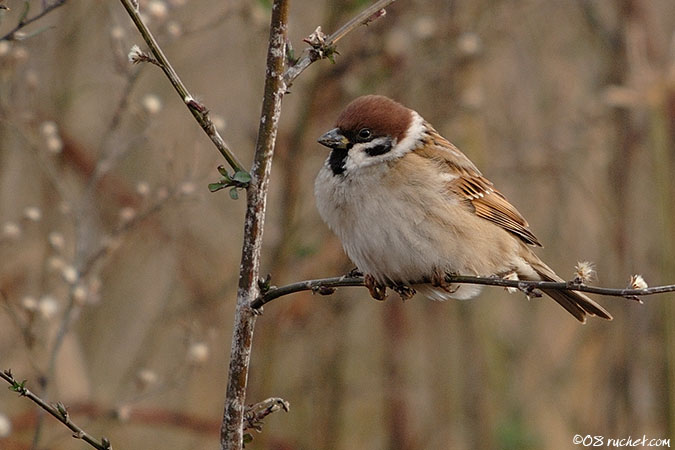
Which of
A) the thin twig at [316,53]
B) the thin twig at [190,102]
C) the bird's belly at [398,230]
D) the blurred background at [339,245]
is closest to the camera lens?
the thin twig at [190,102]

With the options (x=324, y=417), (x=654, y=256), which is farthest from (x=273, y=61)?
(x=654, y=256)

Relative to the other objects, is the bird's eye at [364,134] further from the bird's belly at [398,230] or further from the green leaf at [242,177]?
the green leaf at [242,177]

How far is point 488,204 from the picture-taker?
330cm

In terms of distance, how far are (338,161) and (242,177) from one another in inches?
48.0

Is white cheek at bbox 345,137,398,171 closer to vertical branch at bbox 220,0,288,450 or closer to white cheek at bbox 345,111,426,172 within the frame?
white cheek at bbox 345,111,426,172

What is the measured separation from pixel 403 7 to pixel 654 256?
2.01m

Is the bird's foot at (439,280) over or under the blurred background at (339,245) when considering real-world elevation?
under

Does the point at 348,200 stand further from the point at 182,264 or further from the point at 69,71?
the point at 69,71

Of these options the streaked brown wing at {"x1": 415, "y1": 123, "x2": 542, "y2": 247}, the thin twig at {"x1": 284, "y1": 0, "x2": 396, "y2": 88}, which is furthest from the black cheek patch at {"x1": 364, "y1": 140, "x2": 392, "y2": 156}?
the thin twig at {"x1": 284, "y1": 0, "x2": 396, "y2": 88}

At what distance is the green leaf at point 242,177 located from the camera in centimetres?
175

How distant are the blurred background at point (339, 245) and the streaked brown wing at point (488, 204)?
31.8 inches

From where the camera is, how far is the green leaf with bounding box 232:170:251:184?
1.75 metres

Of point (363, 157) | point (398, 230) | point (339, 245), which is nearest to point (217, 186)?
point (398, 230)

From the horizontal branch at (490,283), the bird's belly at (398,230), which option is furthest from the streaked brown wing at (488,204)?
the horizontal branch at (490,283)
